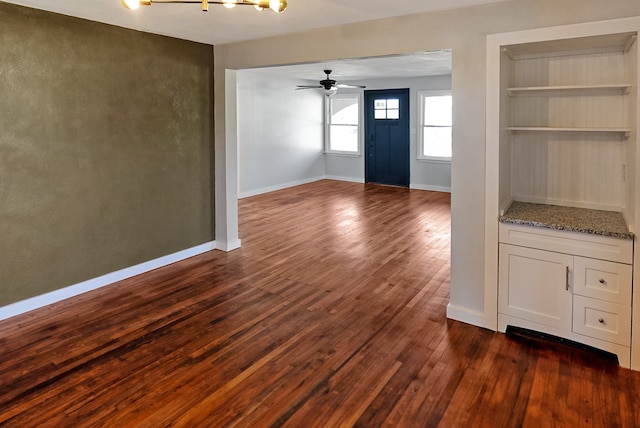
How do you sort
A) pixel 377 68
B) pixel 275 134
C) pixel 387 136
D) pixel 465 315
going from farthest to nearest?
pixel 387 136
pixel 275 134
pixel 377 68
pixel 465 315

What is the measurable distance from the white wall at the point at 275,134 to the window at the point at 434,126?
263cm

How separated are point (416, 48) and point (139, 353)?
3.00 metres

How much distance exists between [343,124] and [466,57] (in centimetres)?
787

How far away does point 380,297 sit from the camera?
154 inches

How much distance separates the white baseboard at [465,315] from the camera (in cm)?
336

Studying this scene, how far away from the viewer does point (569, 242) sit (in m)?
2.95

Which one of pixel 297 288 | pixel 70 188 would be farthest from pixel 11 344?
pixel 297 288

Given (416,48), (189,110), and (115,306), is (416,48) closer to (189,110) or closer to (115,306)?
(189,110)

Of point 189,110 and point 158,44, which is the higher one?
point 158,44

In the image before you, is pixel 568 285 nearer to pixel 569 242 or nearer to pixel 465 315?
pixel 569 242

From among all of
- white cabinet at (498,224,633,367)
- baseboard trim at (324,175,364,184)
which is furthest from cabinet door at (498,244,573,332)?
baseboard trim at (324,175,364,184)

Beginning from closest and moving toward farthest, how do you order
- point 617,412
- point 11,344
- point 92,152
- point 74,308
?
point 617,412
point 11,344
point 74,308
point 92,152

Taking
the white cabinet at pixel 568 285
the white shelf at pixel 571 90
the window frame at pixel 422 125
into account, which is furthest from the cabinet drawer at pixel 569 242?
the window frame at pixel 422 125

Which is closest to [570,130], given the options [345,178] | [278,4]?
[278,4]
